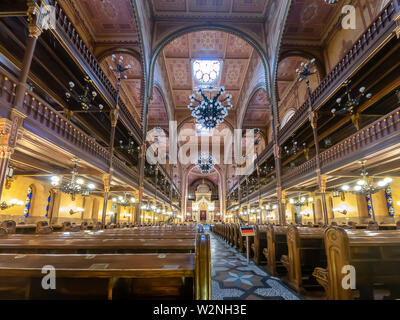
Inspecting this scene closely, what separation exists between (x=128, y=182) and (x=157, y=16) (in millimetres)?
13027

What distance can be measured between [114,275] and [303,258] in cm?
418

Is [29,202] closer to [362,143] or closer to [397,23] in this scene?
Result: [362,143]

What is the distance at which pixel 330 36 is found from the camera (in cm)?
1402

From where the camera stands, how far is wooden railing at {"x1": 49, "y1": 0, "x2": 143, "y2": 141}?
21.8 ft

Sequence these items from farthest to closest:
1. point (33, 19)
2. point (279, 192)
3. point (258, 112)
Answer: point (258, 112), point (279, 192), point (33, 19)

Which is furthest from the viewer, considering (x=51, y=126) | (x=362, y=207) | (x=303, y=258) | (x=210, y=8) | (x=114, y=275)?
(x=210, y=8)

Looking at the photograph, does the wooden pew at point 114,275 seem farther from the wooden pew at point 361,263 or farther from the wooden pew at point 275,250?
the wooden pew at point 275,250

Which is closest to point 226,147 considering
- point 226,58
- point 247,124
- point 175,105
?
point 247,124

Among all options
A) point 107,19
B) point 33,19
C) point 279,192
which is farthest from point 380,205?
point 107,19

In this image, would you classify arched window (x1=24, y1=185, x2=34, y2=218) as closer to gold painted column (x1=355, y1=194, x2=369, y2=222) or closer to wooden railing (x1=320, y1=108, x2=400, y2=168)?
wooden railing (x1=320, y1=108, x2=400, y2=168)

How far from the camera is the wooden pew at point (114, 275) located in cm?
130

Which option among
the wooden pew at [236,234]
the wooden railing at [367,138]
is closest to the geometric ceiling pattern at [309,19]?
the wooden railing at [367,138]

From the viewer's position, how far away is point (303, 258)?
4.24m

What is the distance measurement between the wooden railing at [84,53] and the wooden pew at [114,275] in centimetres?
755
